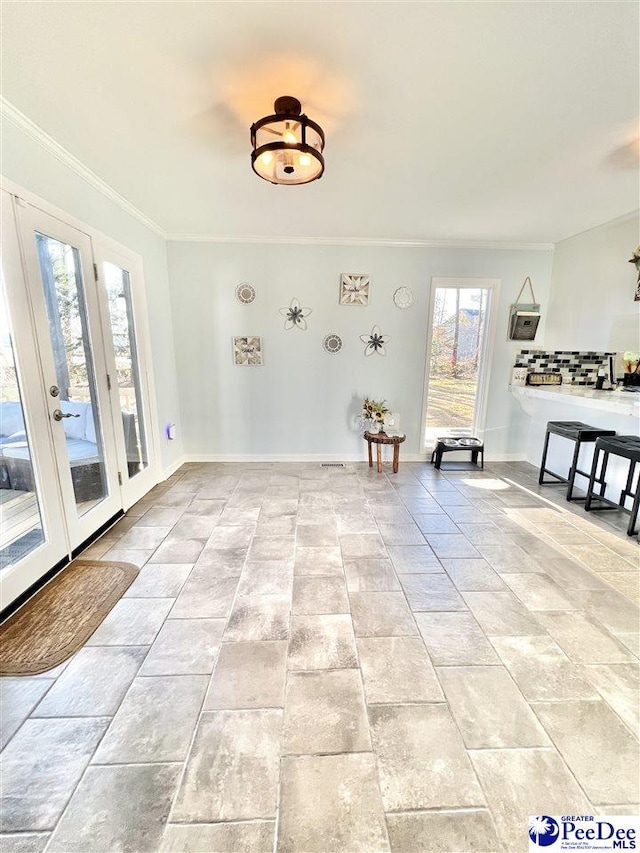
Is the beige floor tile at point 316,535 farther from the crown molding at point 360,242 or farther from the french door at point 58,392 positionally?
the crown molding at point 360,242

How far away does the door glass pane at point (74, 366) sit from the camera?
2.20 metres

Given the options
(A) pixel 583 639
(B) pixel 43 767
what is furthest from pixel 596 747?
(B) pixel 43 767

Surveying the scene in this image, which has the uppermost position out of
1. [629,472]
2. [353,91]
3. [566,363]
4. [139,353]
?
[353,91]

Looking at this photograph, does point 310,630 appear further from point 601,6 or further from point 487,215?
point 487,215

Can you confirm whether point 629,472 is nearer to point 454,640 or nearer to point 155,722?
point 454,640

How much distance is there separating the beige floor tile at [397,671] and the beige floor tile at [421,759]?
46mm

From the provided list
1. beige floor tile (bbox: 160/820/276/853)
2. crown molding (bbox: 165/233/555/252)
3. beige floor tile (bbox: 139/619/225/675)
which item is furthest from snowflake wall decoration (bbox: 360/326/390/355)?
beige floor tile (bbox: 160/820/276/853)

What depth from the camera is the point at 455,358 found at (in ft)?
14.3

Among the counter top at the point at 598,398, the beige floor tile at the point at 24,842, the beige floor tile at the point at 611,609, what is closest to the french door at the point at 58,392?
the beige floor tile at the point at 24,842

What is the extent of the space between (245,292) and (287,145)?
8.17 feet

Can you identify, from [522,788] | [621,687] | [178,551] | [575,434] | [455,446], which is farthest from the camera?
[455,446]

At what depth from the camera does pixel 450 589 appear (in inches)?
82.0

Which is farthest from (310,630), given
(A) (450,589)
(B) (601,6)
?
(B) (601,6)

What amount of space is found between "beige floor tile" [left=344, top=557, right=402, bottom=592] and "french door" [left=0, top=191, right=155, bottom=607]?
1895 mm
